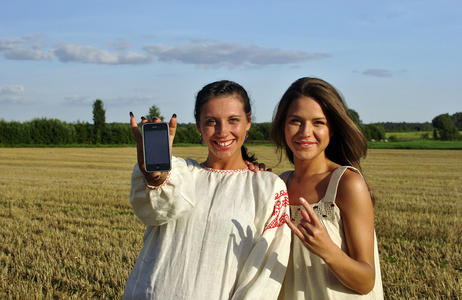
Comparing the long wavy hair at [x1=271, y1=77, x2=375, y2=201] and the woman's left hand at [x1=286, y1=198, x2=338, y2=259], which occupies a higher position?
the long wavy hair at [x1=271, y1=77, x2=375, y2=201]

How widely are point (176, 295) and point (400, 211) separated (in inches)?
335

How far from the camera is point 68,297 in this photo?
15.9 ft

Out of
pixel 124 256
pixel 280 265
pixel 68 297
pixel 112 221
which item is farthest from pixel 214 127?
pixel 112 221

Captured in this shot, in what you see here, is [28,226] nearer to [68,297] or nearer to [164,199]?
[68,297]

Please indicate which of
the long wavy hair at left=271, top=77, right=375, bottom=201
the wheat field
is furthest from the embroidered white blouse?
the wheat field

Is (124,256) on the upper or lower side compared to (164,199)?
lower

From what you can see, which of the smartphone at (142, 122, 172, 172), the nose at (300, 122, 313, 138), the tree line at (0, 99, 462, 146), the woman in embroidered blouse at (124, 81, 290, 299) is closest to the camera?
the smartphone at (142, 122, 172, 172)

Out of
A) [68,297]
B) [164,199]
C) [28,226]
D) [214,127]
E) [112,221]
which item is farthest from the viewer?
[112,221]

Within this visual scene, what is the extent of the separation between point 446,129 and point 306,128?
232 feet

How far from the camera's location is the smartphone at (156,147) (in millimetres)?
2154

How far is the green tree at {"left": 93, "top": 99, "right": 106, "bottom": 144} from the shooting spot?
A: 197 ft

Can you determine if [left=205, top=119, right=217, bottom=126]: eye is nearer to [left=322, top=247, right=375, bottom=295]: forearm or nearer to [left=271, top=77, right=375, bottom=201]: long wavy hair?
[left=271, top=77, right=375, bottom=201]: long wavy hair

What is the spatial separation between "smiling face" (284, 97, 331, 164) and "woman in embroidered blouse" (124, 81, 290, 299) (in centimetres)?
39

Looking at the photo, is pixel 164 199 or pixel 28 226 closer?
pixel 164 199
